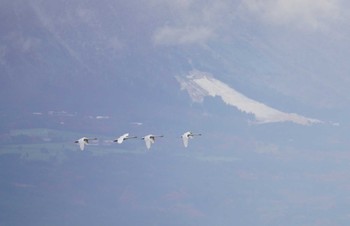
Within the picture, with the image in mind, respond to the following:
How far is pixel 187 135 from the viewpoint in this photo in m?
83.4

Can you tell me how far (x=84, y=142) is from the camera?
81250 mm

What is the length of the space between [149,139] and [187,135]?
4429 millimetres

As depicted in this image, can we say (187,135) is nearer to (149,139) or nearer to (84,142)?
(149,139)

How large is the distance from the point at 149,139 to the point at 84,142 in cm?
616

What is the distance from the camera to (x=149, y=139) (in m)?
80.8

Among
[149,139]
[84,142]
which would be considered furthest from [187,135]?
[84,142]

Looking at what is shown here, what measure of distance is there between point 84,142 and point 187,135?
999cm
